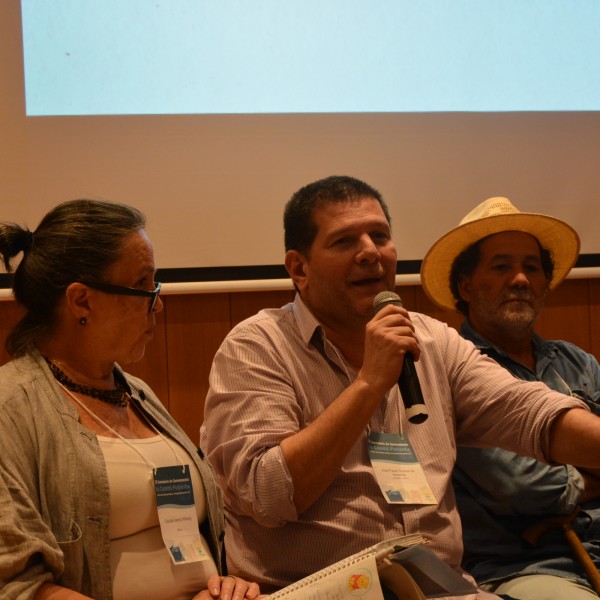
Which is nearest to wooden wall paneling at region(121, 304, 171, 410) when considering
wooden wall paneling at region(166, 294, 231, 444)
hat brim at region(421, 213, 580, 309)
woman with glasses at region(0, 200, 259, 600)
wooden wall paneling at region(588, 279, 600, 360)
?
wooden wall paneling at region(166, 294, 231, 444)

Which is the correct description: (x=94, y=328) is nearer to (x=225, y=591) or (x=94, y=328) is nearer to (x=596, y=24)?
(x=225, y=591)

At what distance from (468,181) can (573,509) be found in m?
1.50

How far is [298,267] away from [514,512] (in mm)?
909

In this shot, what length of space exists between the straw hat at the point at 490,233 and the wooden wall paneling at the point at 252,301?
2.06 feet

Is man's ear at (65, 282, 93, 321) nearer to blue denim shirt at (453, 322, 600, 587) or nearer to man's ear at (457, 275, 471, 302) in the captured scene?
blue denim shirt at (453, 322, 600, 587)

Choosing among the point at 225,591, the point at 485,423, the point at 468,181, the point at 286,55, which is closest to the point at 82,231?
the point at 225,591

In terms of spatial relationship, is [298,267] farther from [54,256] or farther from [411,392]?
[54,256]

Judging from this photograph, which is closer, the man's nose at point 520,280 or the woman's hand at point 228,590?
the woman's hand at point 228,590

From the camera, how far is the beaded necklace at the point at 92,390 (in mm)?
1848

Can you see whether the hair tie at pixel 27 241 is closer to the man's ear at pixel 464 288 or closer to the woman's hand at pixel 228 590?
the woman's hand at pixel 228 590

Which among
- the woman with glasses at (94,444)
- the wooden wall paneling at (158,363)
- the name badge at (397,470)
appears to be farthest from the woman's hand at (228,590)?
the wooden wall paneling at (158,363)

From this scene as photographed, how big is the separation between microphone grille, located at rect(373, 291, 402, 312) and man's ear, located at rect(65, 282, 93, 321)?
2.22 ft

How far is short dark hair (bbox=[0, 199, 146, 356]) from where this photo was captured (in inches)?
73.0

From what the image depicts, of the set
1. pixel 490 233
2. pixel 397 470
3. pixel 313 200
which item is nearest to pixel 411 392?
pixel 397 470
